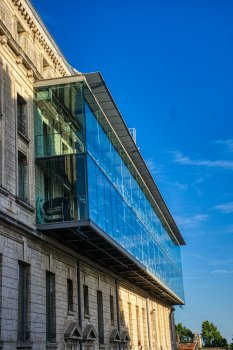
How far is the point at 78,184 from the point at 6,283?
595 centimetres

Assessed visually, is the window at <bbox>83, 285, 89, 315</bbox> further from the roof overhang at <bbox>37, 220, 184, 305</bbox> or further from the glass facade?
the glass facade

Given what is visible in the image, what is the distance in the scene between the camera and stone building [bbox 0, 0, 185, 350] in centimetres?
1883

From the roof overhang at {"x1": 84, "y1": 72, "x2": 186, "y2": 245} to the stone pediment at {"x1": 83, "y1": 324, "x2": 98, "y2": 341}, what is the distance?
13.1 m

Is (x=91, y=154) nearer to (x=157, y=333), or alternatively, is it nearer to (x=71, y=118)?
(x=71, y=118)

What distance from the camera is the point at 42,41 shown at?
83.4 ft

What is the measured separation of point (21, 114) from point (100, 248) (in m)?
8.74

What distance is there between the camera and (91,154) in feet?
75.0

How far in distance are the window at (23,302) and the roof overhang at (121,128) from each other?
38.2 feet

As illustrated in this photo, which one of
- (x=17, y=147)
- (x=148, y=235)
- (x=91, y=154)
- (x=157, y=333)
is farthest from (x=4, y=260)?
(x=157, y=333)

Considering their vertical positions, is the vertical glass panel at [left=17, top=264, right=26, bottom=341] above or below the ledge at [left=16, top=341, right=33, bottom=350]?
above

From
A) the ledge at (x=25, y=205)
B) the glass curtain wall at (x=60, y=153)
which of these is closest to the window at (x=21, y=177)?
the ledge at (x=25, y=205)

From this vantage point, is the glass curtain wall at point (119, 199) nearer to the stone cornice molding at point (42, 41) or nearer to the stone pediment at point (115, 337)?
the stone cornice molding at point (42, 41)

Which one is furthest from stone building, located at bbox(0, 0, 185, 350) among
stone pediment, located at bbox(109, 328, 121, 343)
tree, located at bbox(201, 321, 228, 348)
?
tree, located at bbox(201, 321, 228, 348)

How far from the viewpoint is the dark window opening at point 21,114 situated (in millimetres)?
21380
